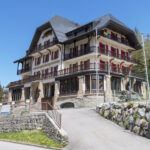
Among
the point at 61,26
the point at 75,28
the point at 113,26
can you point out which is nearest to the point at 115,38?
the point at 113,26

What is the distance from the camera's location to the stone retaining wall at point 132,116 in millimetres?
10370

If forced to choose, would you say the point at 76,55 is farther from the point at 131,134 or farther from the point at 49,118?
the point at 131,134

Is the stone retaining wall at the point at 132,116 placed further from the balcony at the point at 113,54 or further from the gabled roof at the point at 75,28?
the gabled roof at the point at 75,28

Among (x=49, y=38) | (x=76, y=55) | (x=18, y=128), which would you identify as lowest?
(x=18, y=128)

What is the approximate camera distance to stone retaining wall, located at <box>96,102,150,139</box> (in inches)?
408

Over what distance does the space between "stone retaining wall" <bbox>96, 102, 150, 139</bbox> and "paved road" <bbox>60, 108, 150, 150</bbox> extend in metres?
0.42

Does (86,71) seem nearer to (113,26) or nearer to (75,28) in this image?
(113,26)

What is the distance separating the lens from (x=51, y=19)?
3428 cm

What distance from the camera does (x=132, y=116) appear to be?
11.5m

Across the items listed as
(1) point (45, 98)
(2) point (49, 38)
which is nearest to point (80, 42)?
(2) point (49, 38)

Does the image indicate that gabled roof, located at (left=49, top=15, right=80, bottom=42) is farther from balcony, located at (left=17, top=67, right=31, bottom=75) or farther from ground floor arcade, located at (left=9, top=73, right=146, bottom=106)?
balcony, located at (left=17, top=67, right=31, bottom=75)

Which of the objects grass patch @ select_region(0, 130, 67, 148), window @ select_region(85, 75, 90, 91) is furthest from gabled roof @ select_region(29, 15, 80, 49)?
grass patch @ select_region(0, 130, 67, 148)

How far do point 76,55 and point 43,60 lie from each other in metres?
8.95

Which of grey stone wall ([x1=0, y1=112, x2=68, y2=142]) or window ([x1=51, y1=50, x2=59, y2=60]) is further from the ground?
window ([x1=51, y1=50, x2=59, y2=60])
